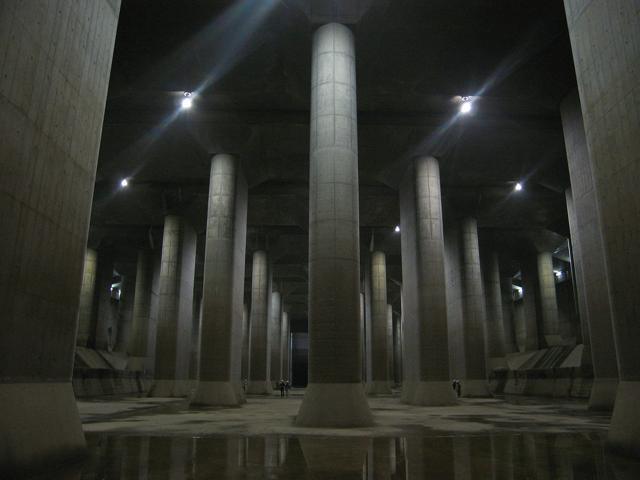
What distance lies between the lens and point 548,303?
4234 cm

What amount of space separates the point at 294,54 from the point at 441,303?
13.0 metres

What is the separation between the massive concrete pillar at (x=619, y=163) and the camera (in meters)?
7.59

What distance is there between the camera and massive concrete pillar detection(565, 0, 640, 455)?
24.9 feet

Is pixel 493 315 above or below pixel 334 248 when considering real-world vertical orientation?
above

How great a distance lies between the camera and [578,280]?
26.5 m

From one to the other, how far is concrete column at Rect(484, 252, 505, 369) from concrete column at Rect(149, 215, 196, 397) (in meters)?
24.1

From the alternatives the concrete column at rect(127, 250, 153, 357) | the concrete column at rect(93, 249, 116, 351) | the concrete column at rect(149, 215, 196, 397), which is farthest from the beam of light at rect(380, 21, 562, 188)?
the concrete column at rect(93, 249, 116, 351)

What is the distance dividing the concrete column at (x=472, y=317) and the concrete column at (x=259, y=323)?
15666mm

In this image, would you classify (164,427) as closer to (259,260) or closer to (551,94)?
(551,94)

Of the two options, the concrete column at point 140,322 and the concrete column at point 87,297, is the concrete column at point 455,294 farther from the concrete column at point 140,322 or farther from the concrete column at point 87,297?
the concrete column at point 87,297

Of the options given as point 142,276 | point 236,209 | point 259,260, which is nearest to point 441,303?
point 236,209

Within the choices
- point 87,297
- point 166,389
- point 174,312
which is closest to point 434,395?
point 166,389

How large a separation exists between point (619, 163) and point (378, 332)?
31.2 metres

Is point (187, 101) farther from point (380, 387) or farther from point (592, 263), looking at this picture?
point (380, 387)
